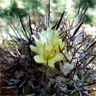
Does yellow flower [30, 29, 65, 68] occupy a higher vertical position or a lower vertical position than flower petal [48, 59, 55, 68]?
higher

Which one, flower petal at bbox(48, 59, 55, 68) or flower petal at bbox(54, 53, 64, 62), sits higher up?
flower petal at bbox(54, 53, 64, 62)

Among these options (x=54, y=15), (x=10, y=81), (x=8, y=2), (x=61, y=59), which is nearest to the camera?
(x=61, y=59)

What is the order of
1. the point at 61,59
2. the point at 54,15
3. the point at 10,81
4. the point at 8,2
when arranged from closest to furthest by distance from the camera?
1. the point at 61,59
2. the point at 10,81
3. the point at 54,15
4. the point at 8,2

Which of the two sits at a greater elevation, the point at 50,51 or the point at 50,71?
the point at 50,51

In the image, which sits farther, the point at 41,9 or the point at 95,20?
the point at 41,9

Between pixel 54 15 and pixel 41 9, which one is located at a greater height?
pixel 41 9

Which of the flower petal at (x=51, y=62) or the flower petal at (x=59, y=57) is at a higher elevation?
the flower petal at (x=59, y=57)

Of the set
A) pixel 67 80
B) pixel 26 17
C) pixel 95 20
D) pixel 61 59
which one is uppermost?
pixel 26 17

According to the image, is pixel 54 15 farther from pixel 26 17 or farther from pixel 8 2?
pixel 8 2

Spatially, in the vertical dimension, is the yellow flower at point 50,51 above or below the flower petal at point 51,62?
above

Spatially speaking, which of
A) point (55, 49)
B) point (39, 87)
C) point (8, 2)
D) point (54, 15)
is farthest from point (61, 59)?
point (8, 2)
